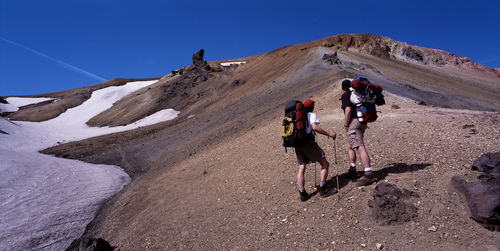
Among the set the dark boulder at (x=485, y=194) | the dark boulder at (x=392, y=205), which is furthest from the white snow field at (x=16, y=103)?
the dark boulder at (x=485, y=194)

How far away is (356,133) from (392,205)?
1403 millimetres

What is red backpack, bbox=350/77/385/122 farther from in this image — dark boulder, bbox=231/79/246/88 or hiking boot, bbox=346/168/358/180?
dark boulder, bbox=231/79/246/88

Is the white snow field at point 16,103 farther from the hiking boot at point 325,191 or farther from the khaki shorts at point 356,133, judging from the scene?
the khaki shorts at point 356,133

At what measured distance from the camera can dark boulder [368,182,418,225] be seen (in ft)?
12.3

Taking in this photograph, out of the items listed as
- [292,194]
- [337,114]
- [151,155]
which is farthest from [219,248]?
[151,155]

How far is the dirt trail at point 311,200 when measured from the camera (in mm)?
3621

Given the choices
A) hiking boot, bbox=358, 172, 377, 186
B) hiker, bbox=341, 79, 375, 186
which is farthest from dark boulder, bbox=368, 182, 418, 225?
hiker, bbox=341, 79, 375, 186

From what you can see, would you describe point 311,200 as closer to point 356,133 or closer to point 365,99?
point 356,133

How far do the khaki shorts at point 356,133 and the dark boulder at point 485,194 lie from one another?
1479mm

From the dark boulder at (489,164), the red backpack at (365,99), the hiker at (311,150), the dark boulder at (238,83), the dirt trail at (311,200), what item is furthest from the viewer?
the dark boulder at (238,83)

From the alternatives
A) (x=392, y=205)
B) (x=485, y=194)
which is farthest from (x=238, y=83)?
(x=485, y=194)

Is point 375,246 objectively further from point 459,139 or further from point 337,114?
point 337,114

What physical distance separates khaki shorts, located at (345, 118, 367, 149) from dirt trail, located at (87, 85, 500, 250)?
757 millimetres

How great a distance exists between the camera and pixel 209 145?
13586mm
